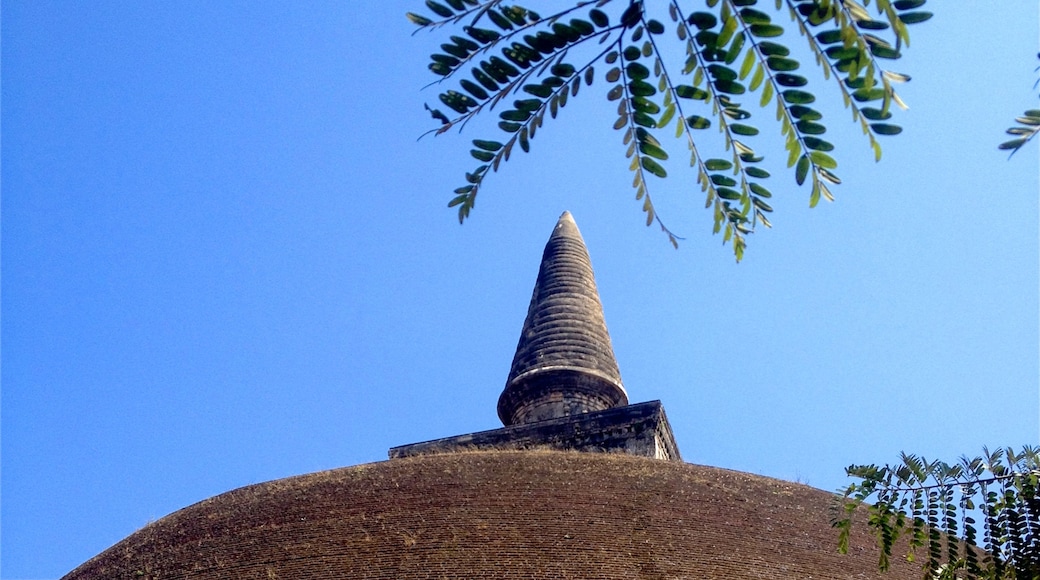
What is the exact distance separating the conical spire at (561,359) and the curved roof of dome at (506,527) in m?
6.22

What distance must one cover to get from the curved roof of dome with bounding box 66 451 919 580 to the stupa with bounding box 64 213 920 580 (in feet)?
0.07

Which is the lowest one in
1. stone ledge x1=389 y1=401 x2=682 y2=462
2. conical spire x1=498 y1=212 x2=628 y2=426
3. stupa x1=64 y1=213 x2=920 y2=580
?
stupa x1=64 y1=213 x2=920 y2=580

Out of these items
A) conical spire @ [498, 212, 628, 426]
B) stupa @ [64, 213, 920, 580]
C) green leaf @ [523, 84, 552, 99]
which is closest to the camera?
green leaf @ [523, 84, 552, 99]

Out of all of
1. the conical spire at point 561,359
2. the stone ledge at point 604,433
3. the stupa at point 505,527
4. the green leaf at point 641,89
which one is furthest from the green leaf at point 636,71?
the conical spire at point 561,359

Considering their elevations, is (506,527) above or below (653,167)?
above

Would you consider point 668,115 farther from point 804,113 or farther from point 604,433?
point 604,433

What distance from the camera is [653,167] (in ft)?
11.4

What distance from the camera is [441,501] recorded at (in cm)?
1191

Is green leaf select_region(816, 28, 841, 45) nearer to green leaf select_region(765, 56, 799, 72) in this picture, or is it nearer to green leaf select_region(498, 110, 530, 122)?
green leaf select_region(765, 56, 799, 72)

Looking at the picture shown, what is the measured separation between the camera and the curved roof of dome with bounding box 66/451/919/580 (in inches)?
423

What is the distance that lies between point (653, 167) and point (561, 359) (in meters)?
17.2

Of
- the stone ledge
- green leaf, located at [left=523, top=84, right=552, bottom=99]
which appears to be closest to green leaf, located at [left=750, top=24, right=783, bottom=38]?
green leaf, located at [left=523, top=84, right=552, bottom=99]

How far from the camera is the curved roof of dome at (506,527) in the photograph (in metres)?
10.7

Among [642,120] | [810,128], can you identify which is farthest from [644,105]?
[810,128]
